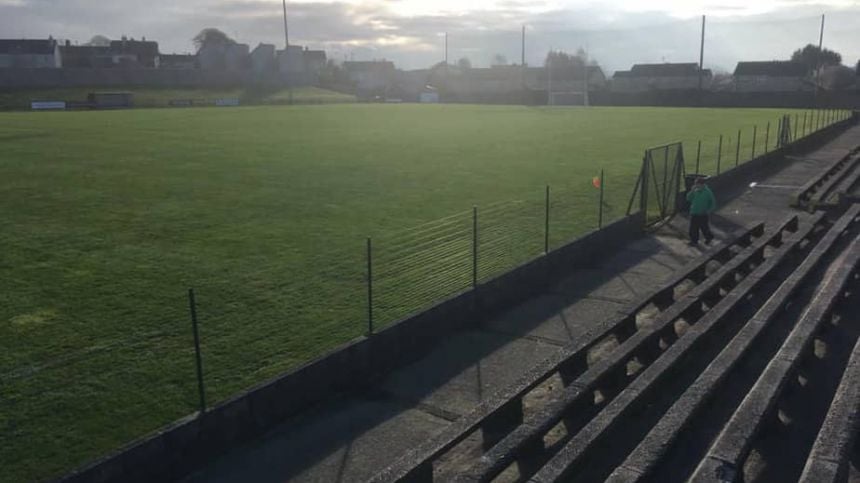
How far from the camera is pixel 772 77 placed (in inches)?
4328

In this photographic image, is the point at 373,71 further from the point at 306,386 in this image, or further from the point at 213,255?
the point at 306,386

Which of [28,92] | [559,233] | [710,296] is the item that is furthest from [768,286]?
[28,92]

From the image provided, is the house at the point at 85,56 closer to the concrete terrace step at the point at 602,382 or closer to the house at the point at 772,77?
the house at the point at 772,77

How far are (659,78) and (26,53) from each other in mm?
110872

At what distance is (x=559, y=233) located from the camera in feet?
44.2

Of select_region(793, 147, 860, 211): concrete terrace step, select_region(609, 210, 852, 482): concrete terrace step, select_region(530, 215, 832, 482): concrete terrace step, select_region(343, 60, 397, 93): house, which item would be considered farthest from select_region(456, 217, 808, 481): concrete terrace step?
select_region(343, 60, 397, 93): house

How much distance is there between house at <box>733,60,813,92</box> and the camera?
108m

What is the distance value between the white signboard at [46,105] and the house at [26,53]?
54491mm

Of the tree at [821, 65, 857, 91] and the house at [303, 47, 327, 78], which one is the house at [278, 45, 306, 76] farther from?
the tree at [821, 65, 857, 91]

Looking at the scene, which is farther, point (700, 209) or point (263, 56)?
point (263, 56)

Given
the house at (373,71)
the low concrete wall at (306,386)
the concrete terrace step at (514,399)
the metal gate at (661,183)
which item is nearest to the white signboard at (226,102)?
the house at (373,71)

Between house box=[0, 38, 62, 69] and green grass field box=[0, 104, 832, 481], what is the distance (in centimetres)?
10530

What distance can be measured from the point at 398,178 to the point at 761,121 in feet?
121

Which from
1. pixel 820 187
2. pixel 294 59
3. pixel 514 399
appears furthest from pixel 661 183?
pixel 294 59
